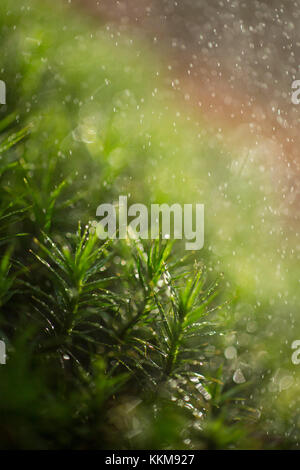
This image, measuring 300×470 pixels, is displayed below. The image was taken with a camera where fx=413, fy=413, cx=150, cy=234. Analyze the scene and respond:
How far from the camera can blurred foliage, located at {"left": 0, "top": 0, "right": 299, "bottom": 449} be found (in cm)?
40

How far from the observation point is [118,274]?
1.77 ft

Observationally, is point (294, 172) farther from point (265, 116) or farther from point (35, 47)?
point (35, 47)

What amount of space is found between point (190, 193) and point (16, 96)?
0.36 meters

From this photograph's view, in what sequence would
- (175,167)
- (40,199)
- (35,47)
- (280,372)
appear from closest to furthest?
(40,199)
(280,372)
(35,47)
(175,167)

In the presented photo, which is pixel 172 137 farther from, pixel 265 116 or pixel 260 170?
pixel 265 116

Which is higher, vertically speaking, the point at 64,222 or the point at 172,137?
the point at 172,137

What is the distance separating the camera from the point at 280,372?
2.13 feet

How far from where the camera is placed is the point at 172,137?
958 mm

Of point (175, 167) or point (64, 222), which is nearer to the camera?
point (64, 222)

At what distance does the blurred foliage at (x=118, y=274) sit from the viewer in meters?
0.40

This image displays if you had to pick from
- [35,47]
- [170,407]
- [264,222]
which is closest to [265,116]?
[264,222]

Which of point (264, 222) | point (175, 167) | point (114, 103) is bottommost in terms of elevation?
point (264, 222)

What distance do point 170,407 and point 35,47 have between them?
0.66m
